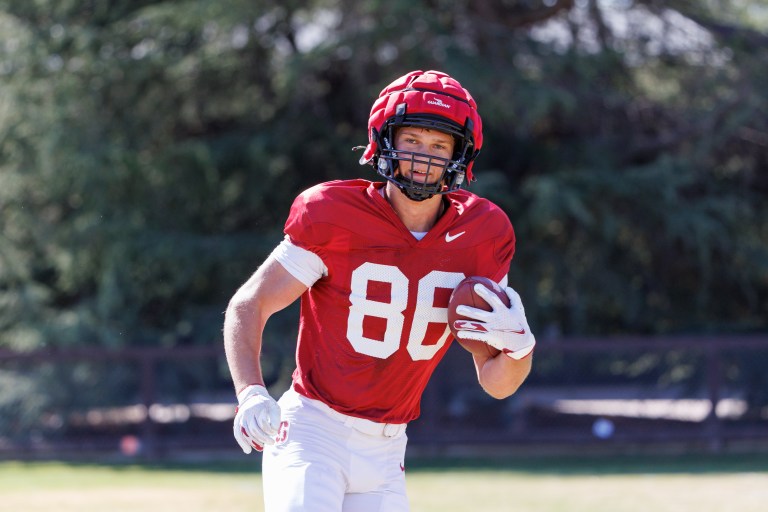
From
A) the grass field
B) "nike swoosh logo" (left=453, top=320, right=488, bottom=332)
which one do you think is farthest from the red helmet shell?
the grass field

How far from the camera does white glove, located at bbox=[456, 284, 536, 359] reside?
3293mm

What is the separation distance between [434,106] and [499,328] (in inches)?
29.2

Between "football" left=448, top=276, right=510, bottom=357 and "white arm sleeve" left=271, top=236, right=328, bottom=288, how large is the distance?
17.8 inches

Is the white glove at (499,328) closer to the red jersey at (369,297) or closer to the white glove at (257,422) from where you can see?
the red jersey at (369,297)

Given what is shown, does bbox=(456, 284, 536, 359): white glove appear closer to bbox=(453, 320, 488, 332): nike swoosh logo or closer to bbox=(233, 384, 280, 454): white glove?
bbox=(453, 320, 488, 332): nike swoosh logo

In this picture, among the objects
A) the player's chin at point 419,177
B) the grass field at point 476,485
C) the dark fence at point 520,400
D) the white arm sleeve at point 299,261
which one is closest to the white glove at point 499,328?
the player's chin at point 419,177

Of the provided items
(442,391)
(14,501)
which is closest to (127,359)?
(14,501)

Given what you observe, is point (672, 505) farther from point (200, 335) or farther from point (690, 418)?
point (200, 335)

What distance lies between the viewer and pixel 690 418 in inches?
419

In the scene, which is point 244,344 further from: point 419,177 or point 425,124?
point 425,124

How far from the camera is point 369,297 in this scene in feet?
11.3

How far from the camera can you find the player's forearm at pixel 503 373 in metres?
3.41

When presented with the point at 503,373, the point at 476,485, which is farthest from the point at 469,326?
the point at 476,485

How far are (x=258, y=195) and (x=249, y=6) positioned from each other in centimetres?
210
